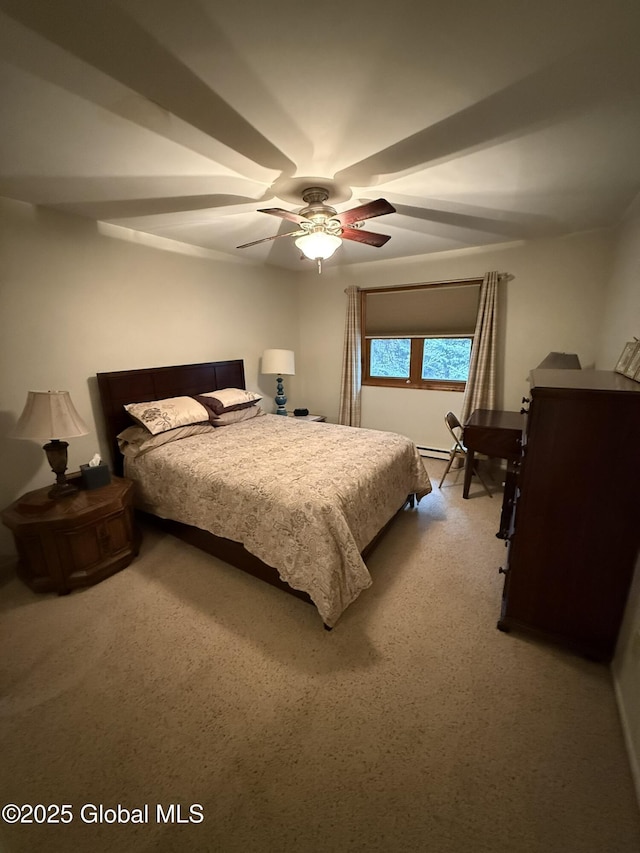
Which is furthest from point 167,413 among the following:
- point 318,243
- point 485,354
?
point 485,354

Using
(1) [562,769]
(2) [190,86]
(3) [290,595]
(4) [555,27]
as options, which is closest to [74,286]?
(2) [190,86]

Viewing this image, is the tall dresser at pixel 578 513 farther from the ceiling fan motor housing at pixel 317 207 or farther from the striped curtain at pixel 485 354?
the striped curtain at pixel 485 354

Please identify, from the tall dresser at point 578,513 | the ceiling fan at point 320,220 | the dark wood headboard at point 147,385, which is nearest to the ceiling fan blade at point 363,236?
the ceiling fan at point 320,220

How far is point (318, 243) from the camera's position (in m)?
2.10

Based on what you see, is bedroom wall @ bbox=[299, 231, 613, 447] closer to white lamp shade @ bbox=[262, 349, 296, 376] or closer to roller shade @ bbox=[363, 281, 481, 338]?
roller shade @ bbox=[363, 281, 481, 338]

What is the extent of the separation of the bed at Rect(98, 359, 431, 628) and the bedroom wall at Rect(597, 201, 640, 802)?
1131 millimetres

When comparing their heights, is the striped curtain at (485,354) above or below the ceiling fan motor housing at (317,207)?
below

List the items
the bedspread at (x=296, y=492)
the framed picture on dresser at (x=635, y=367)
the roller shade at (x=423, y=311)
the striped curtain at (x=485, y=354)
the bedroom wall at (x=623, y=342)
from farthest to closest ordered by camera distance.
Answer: the roller shade at (x=423, y=311), the striped curtain at (x=485, y=354), the bedspread at (x=296, y=492), the framed picture on dresser at (x=635, y=367), the bedroom wall at (x=623, y=342)

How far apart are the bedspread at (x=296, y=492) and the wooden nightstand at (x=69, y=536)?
1.18ft

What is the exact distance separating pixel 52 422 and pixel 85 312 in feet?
3.44

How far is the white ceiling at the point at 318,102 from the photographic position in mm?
1004

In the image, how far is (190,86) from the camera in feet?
4.11

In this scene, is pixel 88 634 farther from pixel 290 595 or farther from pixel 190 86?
pixel 190 86

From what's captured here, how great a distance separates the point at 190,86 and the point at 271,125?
355 mm
